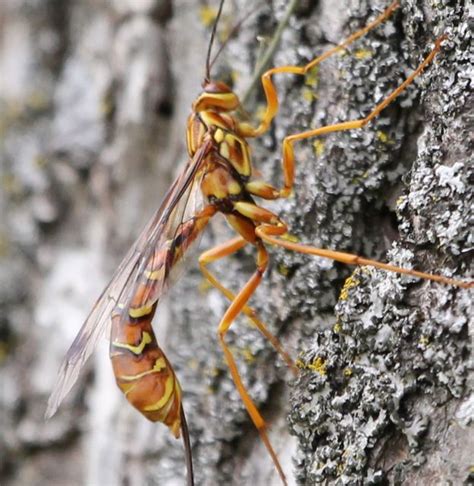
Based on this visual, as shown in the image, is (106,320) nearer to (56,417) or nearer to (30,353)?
(56,417)

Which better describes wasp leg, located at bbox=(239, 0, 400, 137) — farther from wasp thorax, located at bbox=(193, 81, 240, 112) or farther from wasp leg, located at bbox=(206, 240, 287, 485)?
wasp leg, located at bbox=(206, 240, 287, 485)

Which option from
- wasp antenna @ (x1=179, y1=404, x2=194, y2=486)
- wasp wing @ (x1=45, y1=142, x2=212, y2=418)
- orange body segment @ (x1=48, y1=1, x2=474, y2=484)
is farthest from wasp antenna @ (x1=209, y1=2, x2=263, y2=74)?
wasp antenna @ (x1=179, y1=404, x2=194, y2=486)

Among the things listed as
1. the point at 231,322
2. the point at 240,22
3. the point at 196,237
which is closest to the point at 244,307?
the point at 231,322

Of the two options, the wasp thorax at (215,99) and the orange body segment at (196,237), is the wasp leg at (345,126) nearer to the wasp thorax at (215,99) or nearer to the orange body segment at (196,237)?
the orange body segment at (196,237)

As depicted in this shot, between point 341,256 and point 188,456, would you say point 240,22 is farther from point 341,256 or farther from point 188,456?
point 188,456

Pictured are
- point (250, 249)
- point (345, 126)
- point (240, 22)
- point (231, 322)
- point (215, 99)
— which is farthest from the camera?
point (250, 249)

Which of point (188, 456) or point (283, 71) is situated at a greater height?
point (283, 71)
